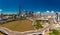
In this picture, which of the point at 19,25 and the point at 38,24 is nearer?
the point at 19,25

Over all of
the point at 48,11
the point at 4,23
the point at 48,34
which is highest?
the point at 48,11

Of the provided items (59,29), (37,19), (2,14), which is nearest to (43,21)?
(37,19)

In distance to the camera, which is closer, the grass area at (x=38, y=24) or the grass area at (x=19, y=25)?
the grass area at (x=19, y=25)

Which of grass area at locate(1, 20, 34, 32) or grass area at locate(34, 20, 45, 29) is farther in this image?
grass area at locate(34, 20, 45, 29)

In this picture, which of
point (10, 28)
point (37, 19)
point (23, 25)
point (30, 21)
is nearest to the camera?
point (10, 28)

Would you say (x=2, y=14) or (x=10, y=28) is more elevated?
(x=2, y=14)

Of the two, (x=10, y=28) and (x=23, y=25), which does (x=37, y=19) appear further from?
(x=10, y=28)

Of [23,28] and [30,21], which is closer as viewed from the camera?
[23,28]

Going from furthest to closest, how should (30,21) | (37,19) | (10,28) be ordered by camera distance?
(37,19) < (30,21) < (10,28)
